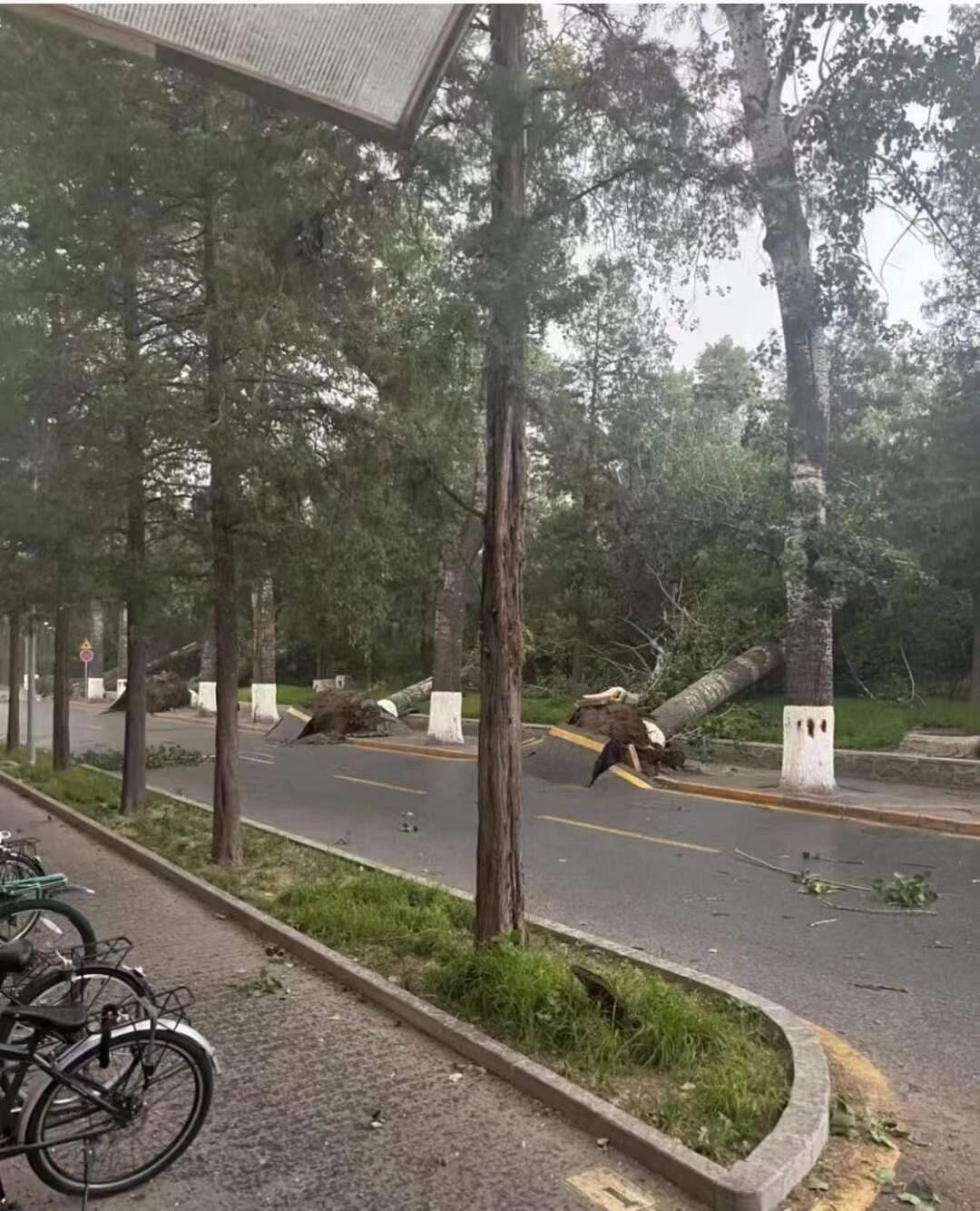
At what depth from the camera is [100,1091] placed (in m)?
3.40

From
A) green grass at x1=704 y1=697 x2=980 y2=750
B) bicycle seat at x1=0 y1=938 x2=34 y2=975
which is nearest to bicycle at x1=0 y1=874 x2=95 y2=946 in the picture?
bicycle seat at x1=0 y1=938 x2=34 y2=975

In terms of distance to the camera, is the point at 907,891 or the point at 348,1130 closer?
the point at 348,1130

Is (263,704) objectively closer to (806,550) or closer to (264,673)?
(264,673)

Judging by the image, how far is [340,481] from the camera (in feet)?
27.6

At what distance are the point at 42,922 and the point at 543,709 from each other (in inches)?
723

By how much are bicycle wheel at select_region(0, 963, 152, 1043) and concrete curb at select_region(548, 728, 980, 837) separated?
31.1ft

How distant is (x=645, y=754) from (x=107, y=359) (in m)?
10.1

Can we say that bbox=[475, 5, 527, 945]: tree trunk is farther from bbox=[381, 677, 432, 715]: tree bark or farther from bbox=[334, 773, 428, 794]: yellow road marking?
bbox=[381, 677, 432, 715]: tree bark

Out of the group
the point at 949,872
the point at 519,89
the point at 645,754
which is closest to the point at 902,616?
the point at 645,754

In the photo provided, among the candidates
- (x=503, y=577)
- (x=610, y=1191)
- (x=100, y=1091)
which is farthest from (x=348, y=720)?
(x=610, y=1191)

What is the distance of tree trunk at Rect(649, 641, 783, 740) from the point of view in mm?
18188

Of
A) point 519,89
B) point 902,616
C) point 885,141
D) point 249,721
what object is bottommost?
point 249,721

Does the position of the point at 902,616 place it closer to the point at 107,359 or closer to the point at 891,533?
the point at 891,533

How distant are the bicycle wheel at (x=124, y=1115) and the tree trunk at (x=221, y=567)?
17.4 feet
